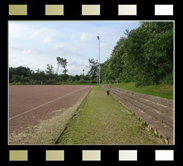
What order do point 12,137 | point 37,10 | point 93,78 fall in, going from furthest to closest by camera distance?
1. point 93,78
2. point 12,137
3. point 37,10

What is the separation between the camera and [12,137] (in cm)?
351

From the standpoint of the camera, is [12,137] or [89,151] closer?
[89,151]

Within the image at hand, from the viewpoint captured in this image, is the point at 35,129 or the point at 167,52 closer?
the point at 35,129

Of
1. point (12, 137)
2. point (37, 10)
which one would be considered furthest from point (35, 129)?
point (37, 10)

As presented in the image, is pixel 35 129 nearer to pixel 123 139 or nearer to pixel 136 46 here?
pixel 123 139

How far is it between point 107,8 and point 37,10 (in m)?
0.98

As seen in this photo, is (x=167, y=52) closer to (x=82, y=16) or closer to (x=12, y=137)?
(x=82, y=16)

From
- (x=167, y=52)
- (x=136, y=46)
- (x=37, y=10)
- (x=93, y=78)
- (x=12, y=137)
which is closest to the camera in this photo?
(x=37, y=10)
